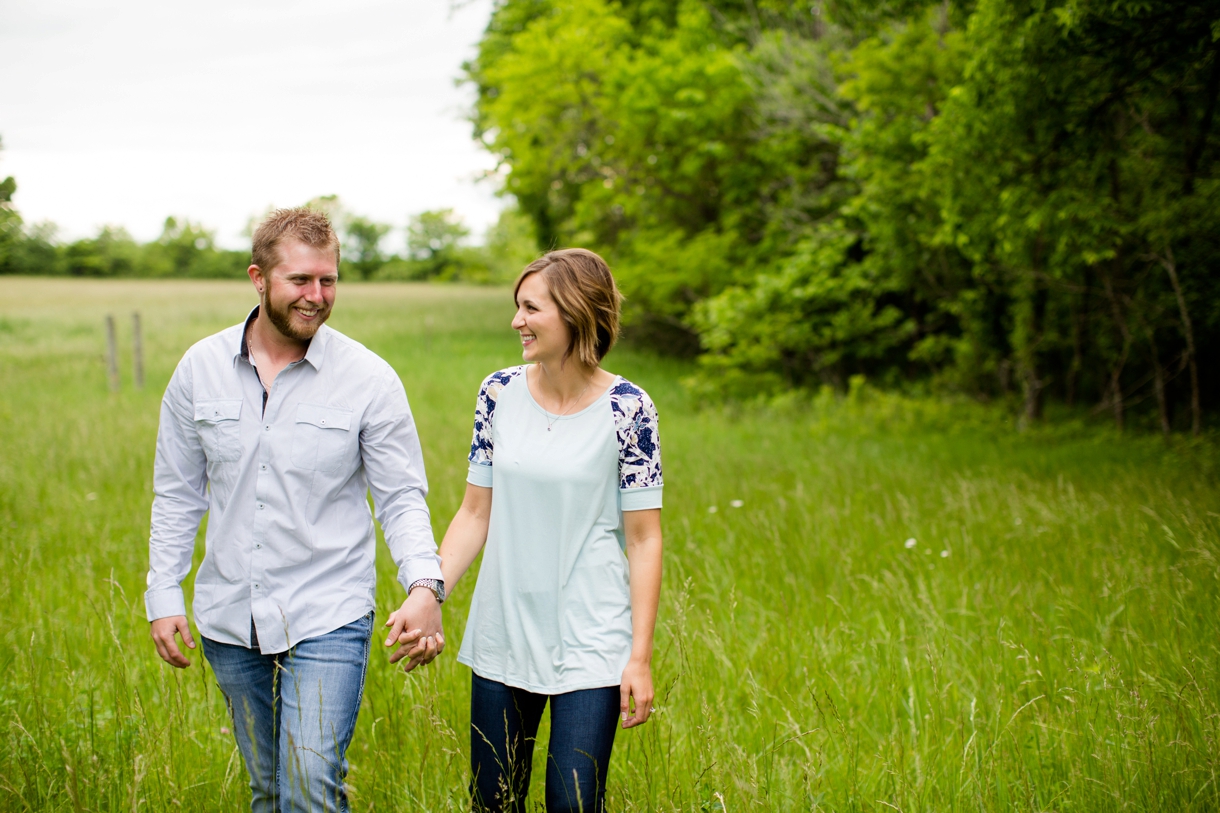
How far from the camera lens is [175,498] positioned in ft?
8.55

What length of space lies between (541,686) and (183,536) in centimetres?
117

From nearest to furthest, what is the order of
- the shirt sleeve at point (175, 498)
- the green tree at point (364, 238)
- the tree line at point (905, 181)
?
the shirt sleeve at point (175, 498)
the tree line at point (905, 181)
the green tree at point (364, 238)

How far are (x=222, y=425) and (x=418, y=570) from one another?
0.70 metres

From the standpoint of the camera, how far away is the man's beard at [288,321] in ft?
8.09

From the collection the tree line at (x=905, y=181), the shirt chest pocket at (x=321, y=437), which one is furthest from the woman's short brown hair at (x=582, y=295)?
the tree line at (x=905, y=181)

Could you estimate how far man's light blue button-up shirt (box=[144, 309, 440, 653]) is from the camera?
2453mm

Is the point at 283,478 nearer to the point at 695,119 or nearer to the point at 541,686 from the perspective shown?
the point at 541,686

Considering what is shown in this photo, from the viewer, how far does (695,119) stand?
52.8 feet

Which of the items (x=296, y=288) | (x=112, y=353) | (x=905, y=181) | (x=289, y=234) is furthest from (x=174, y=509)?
(x=112, y=353)

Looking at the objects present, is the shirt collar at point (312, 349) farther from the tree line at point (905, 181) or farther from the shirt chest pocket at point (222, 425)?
the tree line at point (905, 181)

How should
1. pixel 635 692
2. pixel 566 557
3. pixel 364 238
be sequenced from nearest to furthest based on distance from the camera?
1. pixel 635 692
2. pixel 566 557
3. pixel 364 238

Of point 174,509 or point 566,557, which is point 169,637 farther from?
point 566,557

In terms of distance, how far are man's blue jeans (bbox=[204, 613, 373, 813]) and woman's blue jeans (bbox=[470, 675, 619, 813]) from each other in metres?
0.35

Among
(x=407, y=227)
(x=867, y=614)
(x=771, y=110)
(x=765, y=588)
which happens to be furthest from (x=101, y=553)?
(x=407, y=227)
